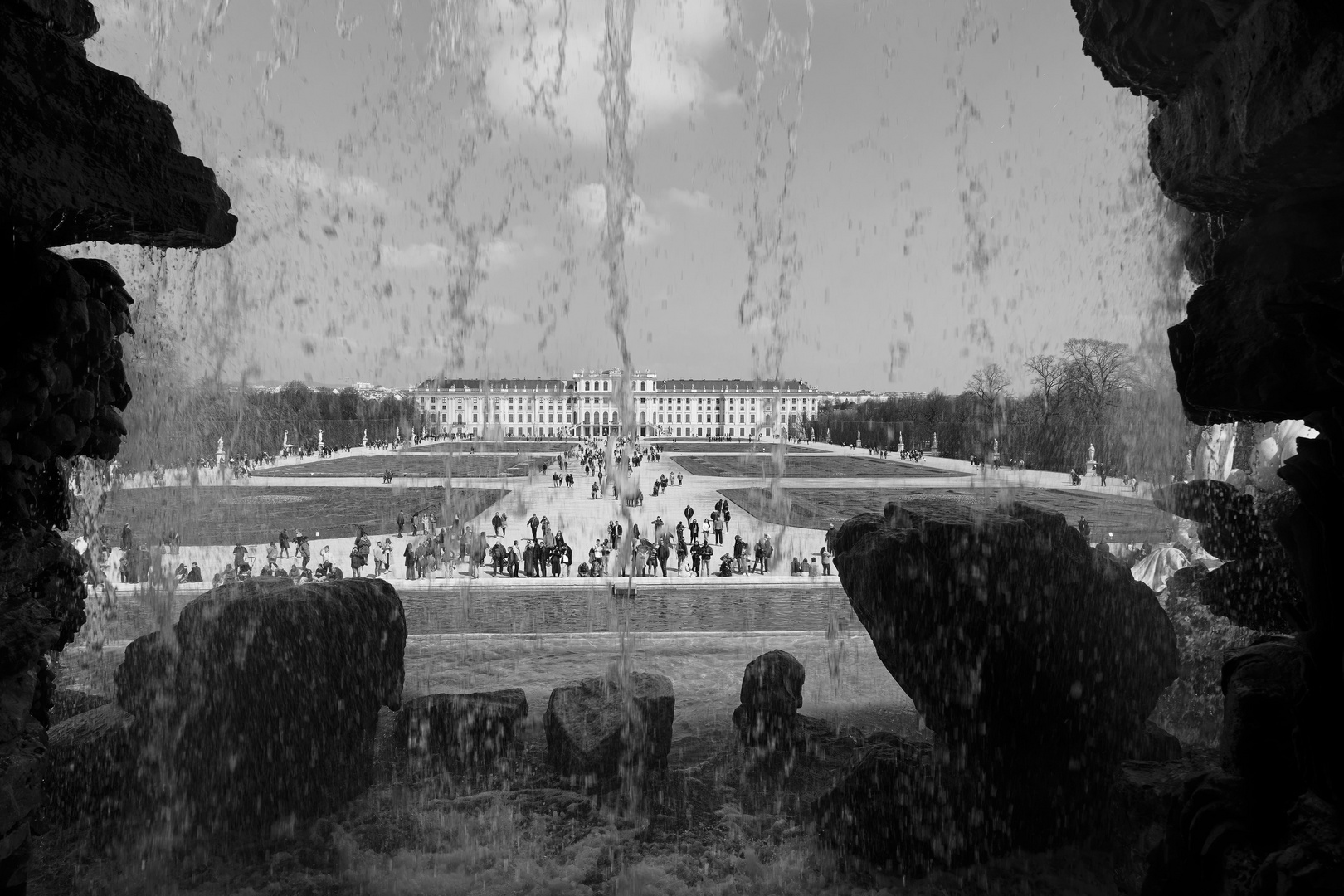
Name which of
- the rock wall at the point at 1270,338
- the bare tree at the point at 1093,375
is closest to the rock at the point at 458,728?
the rock wall at the point at 1270,338

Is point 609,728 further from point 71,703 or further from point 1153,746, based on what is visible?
point 71,703

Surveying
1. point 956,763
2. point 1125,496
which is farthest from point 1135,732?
point 1125,496

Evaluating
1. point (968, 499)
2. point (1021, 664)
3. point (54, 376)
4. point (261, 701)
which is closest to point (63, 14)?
point (54, 376)

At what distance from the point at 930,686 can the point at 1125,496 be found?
86.0ft

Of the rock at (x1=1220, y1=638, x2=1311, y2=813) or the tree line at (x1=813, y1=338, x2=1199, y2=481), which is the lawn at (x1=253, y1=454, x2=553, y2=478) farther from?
the rock at (x1=1220, y1=638, x2=1311, y2=813)

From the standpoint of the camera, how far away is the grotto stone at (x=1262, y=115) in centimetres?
205

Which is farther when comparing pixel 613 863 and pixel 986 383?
pixel 986 383

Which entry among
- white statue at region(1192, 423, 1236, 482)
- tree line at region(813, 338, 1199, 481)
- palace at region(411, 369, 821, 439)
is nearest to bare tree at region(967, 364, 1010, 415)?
tree line at region(813, 338, 1199, 481)

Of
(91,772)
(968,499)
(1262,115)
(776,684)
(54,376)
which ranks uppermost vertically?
(1262,115)

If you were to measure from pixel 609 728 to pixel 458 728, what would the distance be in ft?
3.80

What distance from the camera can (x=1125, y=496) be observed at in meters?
27.3

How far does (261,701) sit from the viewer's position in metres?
4.86

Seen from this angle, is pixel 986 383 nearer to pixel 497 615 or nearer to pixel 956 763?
pixel 497 615

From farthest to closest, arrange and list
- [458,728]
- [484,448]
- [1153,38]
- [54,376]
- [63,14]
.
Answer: [484,448], [458,728], [63,14], [54,376], [1153,38]
